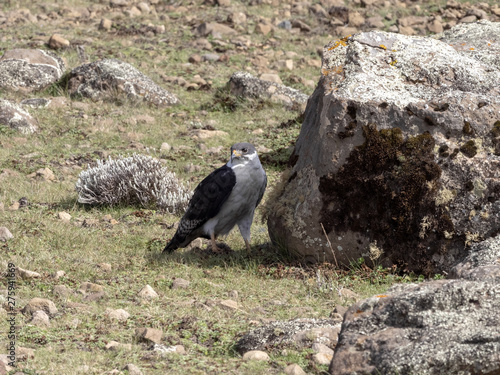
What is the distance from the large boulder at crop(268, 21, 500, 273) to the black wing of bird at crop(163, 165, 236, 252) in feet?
2.07

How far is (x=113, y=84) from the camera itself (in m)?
13.8

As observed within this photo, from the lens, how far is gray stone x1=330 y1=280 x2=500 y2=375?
3627 mm

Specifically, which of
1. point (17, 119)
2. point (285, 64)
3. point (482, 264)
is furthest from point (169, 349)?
point (285, 64)

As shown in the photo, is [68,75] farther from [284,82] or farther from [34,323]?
[34,323]

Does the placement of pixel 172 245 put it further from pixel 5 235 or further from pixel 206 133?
pixel 206 133

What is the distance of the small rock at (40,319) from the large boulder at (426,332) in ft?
8.12

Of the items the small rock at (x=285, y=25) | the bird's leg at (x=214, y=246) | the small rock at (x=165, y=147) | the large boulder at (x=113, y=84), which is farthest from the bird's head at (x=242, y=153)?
the small rock at (x=285, y=25)

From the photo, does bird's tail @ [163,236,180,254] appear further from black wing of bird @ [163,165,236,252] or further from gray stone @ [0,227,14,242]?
gray stone @ [0,227,14,242]

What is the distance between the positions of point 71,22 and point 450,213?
14.4 m

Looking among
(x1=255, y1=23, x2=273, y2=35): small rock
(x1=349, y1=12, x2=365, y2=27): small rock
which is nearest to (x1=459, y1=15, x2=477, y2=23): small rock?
(x1=349, y1=12, x2=365, y2=27): small rock

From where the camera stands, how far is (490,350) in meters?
3.57

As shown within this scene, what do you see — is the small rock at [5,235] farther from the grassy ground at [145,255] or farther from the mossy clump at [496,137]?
the mossy clump at [496,137]

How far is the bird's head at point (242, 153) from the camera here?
734 centimetres

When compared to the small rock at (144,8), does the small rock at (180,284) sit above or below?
below
